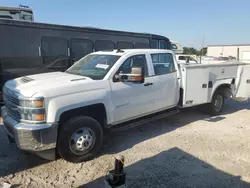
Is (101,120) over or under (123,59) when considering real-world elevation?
under

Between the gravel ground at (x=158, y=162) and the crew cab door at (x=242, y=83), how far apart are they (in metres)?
1.56

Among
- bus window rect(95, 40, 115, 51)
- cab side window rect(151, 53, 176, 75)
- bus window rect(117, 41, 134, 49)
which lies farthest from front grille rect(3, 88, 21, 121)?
bus window rect(117, 41, 134, 49)

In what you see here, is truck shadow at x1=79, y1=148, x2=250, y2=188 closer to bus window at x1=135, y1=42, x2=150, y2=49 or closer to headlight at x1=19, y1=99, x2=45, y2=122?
headlight at x1=19, y1=99, x2=45, y2=122

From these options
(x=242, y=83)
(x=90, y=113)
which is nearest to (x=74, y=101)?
(x=90, y=113)

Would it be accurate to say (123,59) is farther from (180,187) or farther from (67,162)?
(180,187)

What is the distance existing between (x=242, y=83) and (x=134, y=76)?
14.3 ft

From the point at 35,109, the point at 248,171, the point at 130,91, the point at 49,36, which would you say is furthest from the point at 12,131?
the point at 49,36

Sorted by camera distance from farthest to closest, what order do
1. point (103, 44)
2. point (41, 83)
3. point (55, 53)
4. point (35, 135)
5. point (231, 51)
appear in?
point (231, 51) < point (103, 44) < point (55, 53) < point (41, 83) < point (35, 135)

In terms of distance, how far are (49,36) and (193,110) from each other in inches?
197

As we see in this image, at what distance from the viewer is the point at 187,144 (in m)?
4.77

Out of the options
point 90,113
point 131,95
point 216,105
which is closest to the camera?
point 90,113

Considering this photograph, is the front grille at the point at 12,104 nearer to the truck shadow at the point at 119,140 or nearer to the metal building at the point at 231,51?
the truck shadow at the point at 119,140

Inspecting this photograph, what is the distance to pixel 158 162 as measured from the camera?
4008mm

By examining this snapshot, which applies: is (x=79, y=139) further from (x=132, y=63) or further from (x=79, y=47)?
(x=79, y=47)
